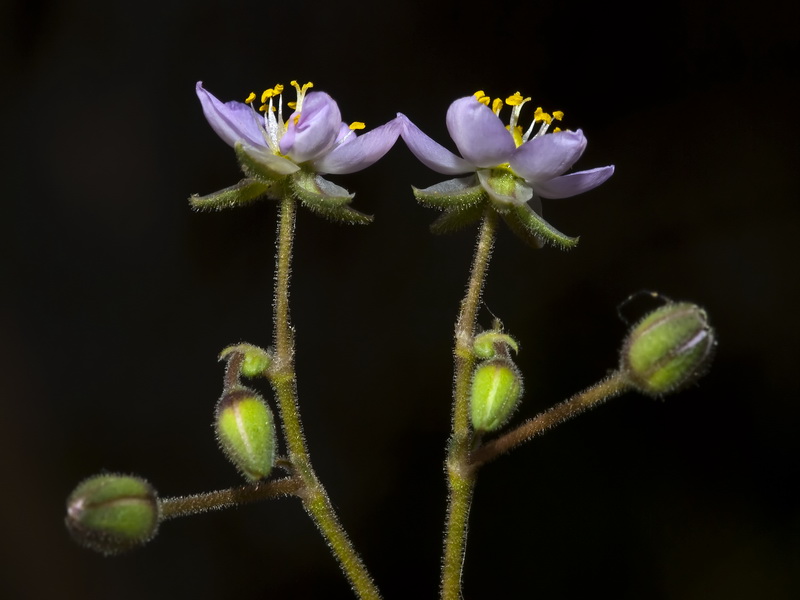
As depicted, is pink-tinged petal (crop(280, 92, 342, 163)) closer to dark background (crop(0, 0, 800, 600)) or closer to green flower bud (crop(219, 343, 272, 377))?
green flower bud (crop(219, 343, 272, 377))

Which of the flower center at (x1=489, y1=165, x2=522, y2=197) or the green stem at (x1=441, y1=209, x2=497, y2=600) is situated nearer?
the green stem at (x1=441, y1=209, x2=497, y2=600)

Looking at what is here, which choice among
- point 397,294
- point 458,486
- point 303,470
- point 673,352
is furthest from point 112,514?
point 397,294

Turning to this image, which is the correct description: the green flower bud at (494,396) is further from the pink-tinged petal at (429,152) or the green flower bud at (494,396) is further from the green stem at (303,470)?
the pink-tinged petal at (429,152)

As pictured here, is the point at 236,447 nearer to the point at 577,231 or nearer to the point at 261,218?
the point at 261,218

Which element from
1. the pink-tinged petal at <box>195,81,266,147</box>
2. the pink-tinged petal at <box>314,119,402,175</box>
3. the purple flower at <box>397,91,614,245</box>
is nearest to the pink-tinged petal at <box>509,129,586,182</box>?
the purple flower at <box>397,91,614,245</box>

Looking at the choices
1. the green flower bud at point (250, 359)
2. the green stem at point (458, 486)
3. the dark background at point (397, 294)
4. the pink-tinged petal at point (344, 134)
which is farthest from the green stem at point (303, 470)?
the dark background at point (397, 294)

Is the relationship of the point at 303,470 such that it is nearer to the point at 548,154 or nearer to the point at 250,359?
the point at 250,359
